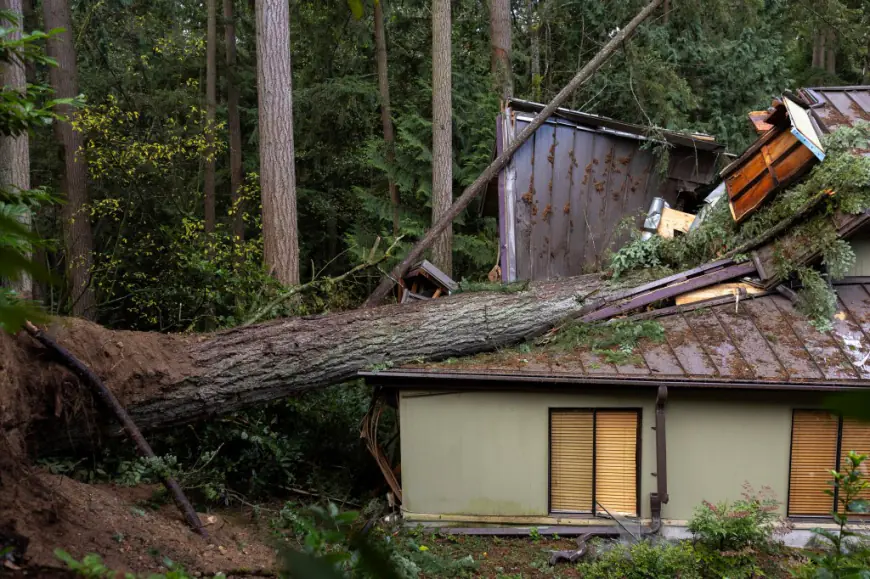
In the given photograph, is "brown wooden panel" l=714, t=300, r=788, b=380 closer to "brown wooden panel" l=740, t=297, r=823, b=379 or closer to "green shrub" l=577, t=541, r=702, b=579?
"brown wooden panel" l=740, t=297, r=823, b=379

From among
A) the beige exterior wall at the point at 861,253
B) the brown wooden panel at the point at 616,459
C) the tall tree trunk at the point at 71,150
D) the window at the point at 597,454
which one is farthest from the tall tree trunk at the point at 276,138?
the beige exterior wall at the point at 861,253

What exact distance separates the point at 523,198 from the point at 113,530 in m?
8.43

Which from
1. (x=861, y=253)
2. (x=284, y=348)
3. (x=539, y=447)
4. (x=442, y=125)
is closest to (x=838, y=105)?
(x=861, y=253)

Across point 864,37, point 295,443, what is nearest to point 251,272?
point 295,443

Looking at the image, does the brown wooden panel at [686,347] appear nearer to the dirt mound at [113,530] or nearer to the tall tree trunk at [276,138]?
the dirt mound at [113,530]

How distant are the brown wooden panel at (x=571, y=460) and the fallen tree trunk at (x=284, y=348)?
1.35 m

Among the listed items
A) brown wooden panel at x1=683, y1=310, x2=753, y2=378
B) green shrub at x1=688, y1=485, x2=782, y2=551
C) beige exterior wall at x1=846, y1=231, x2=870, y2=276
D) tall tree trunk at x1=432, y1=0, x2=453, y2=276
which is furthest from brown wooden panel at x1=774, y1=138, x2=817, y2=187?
tall tree trunk at x1=432, y1=0, x2=453, y2=276

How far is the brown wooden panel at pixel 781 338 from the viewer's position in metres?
8.29

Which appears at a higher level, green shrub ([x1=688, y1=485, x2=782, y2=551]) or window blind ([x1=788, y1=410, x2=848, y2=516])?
window blind ([x1=788, y1=410, x2=848, y2=516])

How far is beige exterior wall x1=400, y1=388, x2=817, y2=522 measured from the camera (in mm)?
8500

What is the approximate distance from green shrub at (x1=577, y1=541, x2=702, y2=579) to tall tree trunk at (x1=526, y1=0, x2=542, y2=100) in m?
13.2

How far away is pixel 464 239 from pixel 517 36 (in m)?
7.11

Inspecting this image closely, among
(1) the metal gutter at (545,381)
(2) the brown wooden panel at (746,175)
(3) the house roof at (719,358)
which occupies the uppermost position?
(2) the brown wooden panel at (746,175)

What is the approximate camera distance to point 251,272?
406 inches
